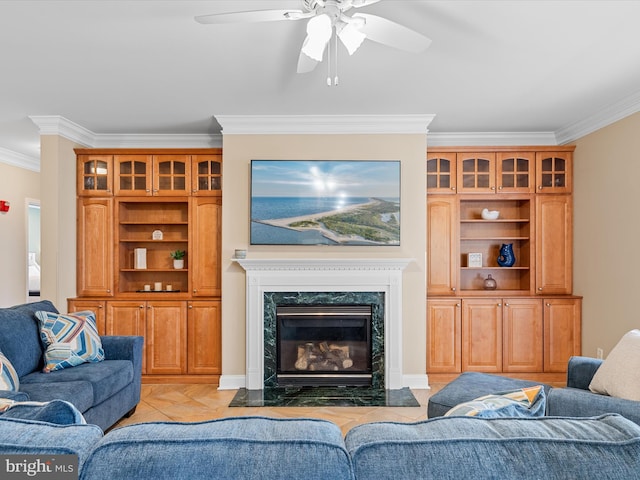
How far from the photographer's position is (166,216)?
494cm

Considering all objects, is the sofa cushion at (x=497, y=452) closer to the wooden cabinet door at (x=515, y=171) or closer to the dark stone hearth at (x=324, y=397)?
the dark stone hearth at (x=324, y=397)

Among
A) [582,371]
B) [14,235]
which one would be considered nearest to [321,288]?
[582,371]

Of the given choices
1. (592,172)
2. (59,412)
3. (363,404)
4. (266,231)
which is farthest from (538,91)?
(59,412)

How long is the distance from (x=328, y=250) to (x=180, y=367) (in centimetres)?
196

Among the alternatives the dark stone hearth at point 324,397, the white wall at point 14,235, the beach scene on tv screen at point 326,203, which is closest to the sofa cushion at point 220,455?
the dark stone hearth at point 324,397

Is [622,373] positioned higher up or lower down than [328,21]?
lower down

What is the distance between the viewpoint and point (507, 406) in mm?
1376

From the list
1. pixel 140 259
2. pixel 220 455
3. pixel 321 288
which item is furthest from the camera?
pixel 140 259

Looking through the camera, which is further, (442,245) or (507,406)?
(442,245)

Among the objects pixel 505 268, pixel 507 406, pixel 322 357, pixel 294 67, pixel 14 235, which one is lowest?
pixel 322 357

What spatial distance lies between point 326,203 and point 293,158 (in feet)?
1.84

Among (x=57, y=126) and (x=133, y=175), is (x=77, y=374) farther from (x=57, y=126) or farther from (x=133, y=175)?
(x=57, y=126)

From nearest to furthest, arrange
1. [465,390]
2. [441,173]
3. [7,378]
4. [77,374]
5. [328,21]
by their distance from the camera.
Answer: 1. [328,21]
2. [7,378]
3. [465,390]
4. [77,374]
5. [441,173]

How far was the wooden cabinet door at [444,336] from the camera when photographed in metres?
4.44
